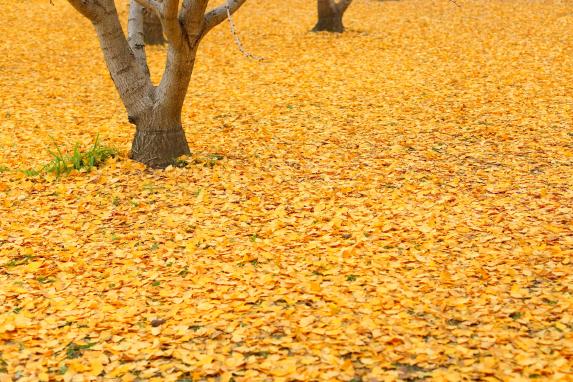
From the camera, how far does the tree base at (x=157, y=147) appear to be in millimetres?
8461

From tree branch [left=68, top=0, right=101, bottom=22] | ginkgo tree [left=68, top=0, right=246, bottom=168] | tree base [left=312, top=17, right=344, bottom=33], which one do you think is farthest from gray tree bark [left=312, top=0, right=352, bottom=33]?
tree branch [left=68, top=0, right=101, bottom=22]

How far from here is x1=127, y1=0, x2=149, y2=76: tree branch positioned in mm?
8602

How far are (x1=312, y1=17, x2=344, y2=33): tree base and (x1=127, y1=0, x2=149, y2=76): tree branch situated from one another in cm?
790

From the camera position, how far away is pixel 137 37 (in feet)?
28.6

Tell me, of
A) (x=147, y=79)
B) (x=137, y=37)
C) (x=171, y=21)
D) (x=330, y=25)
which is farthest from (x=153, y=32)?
(x=171, y=21)

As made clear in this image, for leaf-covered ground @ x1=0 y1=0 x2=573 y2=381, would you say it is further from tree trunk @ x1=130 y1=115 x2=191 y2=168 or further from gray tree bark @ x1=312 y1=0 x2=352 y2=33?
gray tree bark @ x1=312 y1=0 x2=352 y2=33

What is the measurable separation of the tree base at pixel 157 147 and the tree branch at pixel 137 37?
79 centimetres

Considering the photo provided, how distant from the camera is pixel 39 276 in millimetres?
6031

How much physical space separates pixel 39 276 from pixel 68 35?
11.7 metres

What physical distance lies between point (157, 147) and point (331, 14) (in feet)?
28.9

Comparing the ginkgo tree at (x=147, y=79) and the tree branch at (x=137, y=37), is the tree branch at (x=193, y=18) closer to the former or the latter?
the ginkgo tree at (x=147, y=79)

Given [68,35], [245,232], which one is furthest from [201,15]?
[68,35]

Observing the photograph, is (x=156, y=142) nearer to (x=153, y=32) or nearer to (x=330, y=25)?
(x=153, y=32)

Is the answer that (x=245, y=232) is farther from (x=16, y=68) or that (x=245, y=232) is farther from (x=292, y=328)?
(x=16, y=68)
